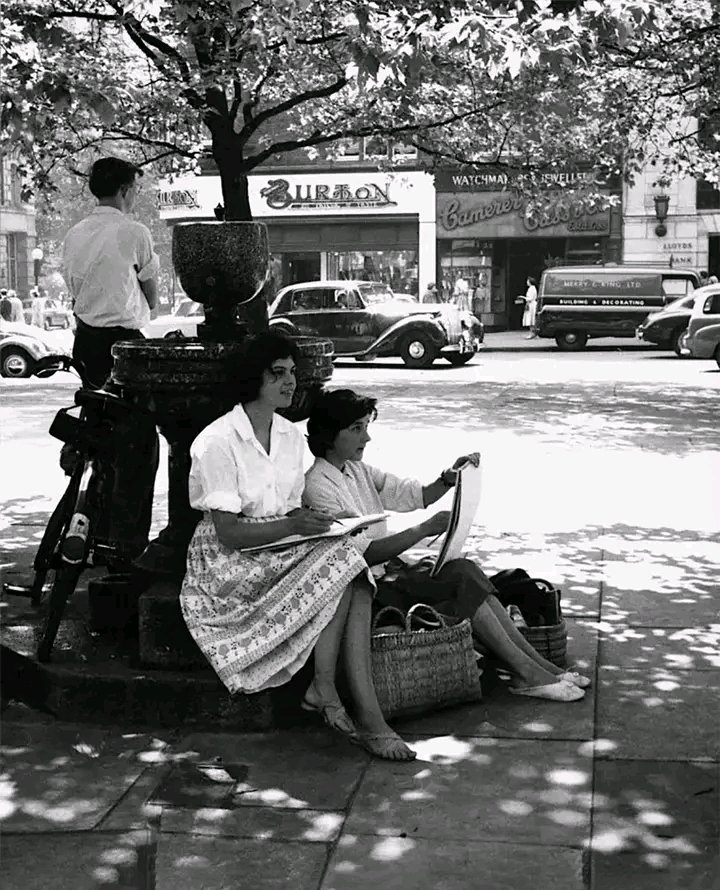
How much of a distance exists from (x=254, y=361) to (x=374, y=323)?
22668 mm

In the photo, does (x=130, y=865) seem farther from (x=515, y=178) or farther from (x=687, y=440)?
(x=515, y=178)

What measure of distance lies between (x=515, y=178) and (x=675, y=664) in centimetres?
1560

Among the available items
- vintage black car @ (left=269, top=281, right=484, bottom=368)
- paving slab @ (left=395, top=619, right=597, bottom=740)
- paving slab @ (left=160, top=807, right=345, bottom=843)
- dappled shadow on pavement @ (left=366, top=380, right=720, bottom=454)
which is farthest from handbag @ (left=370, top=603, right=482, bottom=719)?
vintage black car @ (left=269, top=281, right=484, bottom=368)

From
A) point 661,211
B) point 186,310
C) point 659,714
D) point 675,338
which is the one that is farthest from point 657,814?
point 661,211

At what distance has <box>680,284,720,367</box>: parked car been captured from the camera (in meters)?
26.4

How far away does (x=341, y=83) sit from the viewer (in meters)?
17.0

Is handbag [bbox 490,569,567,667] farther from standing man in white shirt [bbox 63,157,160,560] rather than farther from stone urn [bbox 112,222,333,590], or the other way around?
standing man in white shirt [bbox 63,157,160,560]

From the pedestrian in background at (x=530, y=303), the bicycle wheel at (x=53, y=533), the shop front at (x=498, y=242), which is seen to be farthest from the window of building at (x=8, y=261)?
the bicycle wheel at (x=53, y=533)

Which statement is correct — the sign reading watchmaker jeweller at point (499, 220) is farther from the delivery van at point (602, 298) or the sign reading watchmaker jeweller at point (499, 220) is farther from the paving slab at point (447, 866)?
the paving slab at point (447, 866)

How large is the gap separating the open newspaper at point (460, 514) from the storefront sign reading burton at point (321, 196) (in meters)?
37.0

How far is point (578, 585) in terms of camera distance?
731 centimetres

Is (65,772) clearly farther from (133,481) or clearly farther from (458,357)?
(458,357)

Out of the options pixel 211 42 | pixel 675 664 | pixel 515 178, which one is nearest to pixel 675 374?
pixel 515 178

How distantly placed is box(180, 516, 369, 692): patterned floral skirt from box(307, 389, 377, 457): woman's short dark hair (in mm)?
643
